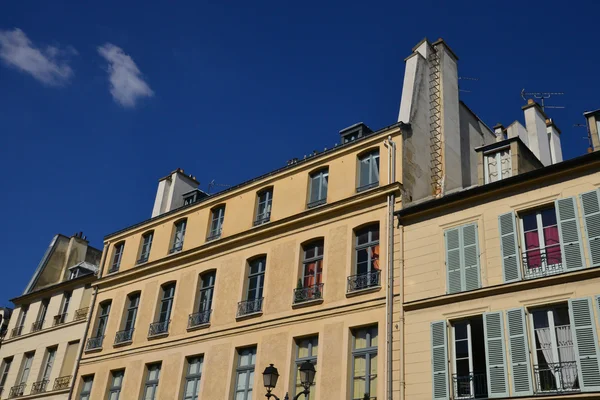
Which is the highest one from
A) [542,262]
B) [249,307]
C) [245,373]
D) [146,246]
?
[146,246]

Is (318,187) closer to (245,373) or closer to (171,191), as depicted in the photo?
(245,373)

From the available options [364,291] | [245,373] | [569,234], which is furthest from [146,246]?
[569,234]

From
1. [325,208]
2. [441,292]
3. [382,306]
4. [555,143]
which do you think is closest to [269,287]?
[325,208]

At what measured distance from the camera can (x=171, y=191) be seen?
28141 millimetres

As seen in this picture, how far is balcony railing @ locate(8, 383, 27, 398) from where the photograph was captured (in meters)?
27.6

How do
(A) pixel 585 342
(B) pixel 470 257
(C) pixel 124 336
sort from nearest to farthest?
1. (A) pixel 585 342
2. (B) pixel 470 257
3. (C) pixel 124 336

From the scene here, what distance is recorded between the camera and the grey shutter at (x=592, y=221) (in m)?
13.7

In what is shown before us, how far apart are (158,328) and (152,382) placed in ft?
5.85

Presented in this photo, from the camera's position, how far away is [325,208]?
19.3 metres

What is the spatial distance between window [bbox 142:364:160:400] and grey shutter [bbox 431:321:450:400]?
10117 mm

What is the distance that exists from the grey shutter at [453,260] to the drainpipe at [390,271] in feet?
5.09

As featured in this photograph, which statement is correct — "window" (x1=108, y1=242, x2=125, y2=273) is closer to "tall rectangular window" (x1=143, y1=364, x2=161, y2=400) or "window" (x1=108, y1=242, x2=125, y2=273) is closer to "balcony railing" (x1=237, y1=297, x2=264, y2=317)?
"tall rectangular window" (x1=143, y1=364, x2=161, y2=400)

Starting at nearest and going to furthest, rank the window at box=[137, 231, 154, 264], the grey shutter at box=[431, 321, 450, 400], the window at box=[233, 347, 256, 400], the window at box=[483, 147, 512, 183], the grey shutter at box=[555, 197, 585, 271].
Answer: the grey shutter at box=[555, 197, 585, 271], the grey shutter at box=[431, 321, 450, 400], the window at box=[483, 147, 512, 183], the window at box=[233, 347, 256, 400], the window at box=[137, 231, 154, 264]

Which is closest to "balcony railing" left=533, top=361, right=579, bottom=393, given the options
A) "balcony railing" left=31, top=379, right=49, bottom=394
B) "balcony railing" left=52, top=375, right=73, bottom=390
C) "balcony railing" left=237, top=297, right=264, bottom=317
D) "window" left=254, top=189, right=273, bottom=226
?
"balcony railing" left=237, top=297, right=264, bottom=317
